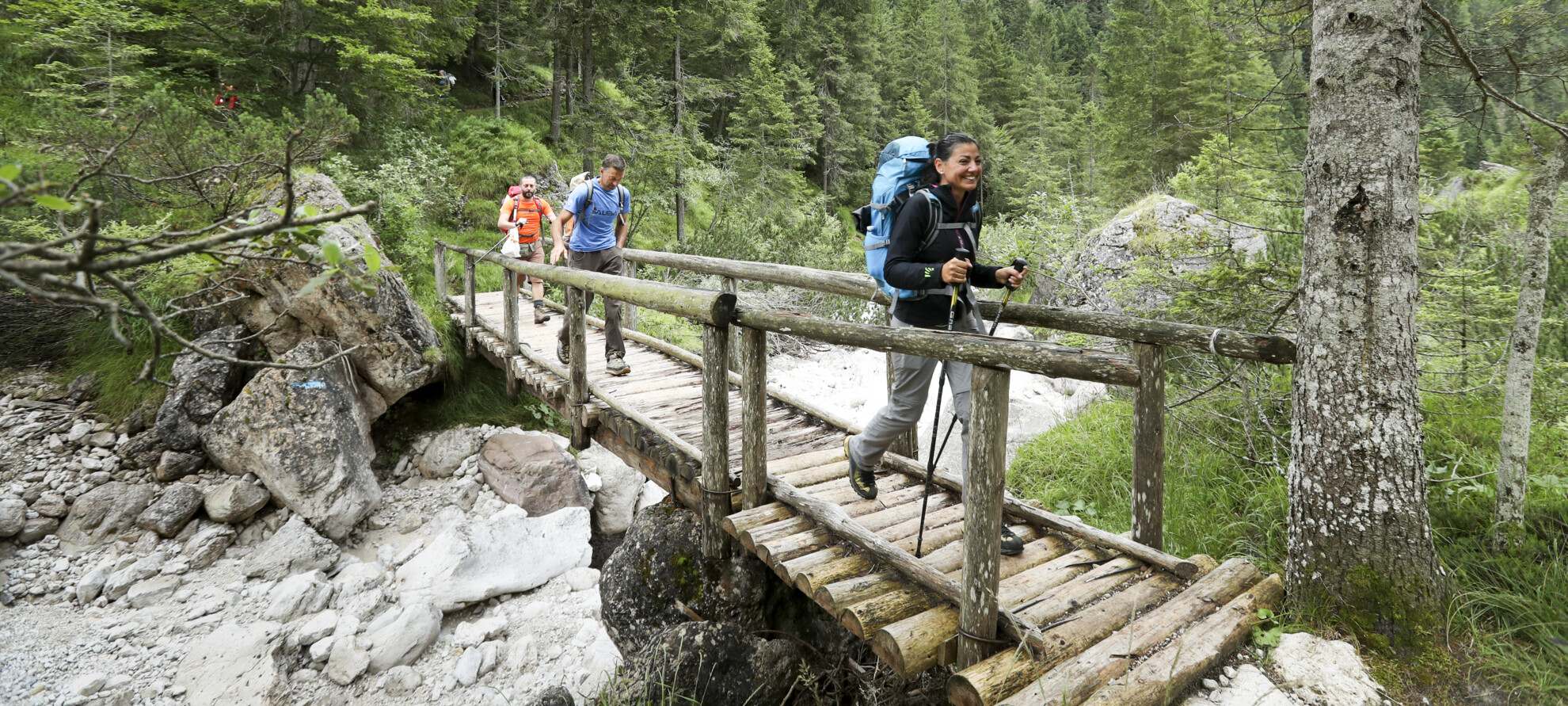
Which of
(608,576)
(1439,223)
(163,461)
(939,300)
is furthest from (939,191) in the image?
(163,461)

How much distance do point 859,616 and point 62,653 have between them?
7.42 m

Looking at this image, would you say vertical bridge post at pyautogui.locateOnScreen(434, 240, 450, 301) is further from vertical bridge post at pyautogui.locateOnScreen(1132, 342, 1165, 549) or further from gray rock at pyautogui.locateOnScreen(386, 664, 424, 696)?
vertical bridge post at pyautogui.locateOnScreen(1132, 342, 1165, 549)

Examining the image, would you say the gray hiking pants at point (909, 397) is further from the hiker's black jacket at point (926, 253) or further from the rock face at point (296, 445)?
the rock face at point (296, 445)

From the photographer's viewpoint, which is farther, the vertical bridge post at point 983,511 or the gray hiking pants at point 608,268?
the gray hiking pants at point 608,268

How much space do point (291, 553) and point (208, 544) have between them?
81 cm

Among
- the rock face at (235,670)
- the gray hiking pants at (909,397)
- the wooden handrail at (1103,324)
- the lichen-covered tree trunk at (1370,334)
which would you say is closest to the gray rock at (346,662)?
the rock face at (235,670)

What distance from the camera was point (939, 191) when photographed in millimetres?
3367

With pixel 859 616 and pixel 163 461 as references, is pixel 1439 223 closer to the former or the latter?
pixel 859 616

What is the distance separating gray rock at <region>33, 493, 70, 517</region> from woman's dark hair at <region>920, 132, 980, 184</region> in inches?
371

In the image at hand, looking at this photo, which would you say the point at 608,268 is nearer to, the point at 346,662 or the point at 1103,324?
the point at 346,662

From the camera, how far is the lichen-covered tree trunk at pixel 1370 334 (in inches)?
123

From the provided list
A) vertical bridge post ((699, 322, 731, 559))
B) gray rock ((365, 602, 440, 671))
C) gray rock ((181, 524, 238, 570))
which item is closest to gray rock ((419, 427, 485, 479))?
gray rock ((181, 524, 238, 570))

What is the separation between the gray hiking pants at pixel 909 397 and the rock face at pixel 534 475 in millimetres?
5881

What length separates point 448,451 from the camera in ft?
31.6
